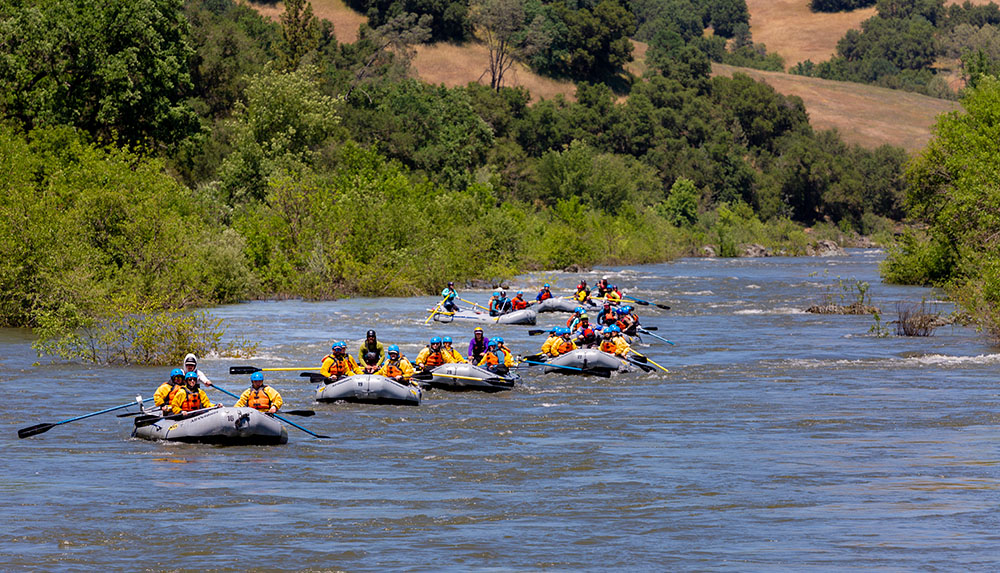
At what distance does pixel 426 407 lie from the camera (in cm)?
2702

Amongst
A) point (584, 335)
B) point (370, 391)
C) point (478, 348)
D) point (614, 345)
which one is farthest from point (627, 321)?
point (370, 391)

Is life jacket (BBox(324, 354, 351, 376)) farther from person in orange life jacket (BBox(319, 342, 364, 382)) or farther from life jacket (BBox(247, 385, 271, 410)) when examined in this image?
life jacket (BBox(247, 385, 271, 410))

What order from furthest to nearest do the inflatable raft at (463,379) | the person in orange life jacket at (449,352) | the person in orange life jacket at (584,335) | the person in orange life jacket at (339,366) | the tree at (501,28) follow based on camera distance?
the tree at (501,28) → the person in orange life jacket at (584,335) → the person in orange life jacket at (449,352) → the inflatable raft at (463,379) → the person in orange life jacket at (339,366)

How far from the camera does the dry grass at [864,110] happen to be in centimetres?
17375

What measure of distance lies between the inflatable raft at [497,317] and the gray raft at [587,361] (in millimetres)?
14518

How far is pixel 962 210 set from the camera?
46.4m

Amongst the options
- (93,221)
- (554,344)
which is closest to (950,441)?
(554,344)

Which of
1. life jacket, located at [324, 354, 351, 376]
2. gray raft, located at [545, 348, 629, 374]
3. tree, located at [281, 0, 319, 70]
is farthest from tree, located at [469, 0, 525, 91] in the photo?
life jacket, located at [324, 354, 351, 376]

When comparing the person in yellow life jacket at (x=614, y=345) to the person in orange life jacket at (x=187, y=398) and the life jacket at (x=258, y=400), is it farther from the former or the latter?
the person in orange life jacket at (x=187, y=398)

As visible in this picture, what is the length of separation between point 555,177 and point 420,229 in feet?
160

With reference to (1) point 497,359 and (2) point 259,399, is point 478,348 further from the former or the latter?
(2) point 259,399

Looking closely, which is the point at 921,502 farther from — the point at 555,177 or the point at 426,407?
the point at 555,177

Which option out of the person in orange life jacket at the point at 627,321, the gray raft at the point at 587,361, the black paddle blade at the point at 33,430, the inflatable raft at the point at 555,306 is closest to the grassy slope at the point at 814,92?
the inflatable raft at the point at 555,306

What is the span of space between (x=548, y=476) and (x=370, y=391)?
764cm
